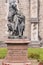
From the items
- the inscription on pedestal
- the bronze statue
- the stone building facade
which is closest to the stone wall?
A: the stone building facade

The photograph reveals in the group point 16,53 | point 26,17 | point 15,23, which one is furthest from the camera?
point 26,17

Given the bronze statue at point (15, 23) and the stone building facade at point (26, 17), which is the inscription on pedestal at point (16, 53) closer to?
the bronze statue at point (15, 23)

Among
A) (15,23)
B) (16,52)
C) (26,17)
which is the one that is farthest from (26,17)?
(16,52)

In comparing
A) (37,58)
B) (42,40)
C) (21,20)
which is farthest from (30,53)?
(42,40)

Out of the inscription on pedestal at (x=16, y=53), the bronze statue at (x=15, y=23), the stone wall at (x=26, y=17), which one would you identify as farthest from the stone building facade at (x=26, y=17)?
the inscription on pedestal at (x=16, y=53)

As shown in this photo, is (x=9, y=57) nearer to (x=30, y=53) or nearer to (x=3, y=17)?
(x=30, y=53)

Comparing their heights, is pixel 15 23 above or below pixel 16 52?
above

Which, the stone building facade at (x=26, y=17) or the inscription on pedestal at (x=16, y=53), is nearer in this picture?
the inscription on pedestal at (x=16, y=53)

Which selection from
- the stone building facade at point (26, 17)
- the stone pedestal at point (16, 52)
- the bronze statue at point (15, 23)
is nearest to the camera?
the stone pedestal at point (16, 52)

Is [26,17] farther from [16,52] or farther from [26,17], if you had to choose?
[16,52]

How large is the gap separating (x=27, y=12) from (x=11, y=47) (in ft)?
43.0

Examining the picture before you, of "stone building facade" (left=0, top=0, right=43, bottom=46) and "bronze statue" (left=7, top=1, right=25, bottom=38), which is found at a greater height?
"bronze statue" (left=7, top=1, right=25, bottom=38)

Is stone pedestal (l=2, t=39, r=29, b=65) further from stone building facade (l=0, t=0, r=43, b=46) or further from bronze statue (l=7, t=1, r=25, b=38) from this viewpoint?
stone building facade (l=0, t=0, r=43, b=46)

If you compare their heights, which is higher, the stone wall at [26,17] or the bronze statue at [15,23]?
the bronze statue at [15,23]
